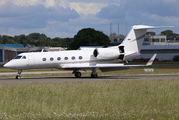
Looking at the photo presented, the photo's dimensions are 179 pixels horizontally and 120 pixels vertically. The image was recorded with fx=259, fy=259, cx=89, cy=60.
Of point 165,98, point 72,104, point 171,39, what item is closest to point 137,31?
point 165,98

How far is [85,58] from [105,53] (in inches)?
91.4

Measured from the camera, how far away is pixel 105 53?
2911 centimetres

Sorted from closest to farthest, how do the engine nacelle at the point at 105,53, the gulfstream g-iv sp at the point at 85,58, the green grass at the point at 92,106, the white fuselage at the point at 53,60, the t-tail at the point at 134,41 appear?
1. the green grass at the point at 92,106
2. the white fuselage at the point at 53,60
3. the gulfstream g-iv sp at the point at 85,58
4. the engine nacelle at the point at 105,53
5. the t-tail at the point at 134,41

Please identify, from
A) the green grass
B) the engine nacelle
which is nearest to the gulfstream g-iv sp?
the engine nacelle

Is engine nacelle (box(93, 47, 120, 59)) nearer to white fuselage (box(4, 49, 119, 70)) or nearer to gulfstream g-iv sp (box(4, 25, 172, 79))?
gulfstream g-iv sp (box(4, 25, 172, 79))

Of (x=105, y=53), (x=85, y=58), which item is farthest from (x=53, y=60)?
(x=105, y=53)

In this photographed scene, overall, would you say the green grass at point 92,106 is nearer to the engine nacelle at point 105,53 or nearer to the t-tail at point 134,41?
the engine nacelle at point 105,53

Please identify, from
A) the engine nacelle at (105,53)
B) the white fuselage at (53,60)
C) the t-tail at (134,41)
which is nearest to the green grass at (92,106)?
the white fuselage at (53,60)

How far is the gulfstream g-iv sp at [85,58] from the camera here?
27312 mm

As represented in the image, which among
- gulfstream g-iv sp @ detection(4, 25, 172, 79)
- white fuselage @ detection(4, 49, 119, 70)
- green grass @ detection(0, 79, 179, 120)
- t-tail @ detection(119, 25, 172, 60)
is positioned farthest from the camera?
t-tail @ detection(119, 25, 172, 60)

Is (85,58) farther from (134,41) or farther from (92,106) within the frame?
(92,106)

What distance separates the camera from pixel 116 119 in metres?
8.20

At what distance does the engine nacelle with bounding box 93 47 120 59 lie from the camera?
28.9 m

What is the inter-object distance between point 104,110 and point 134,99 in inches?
111
